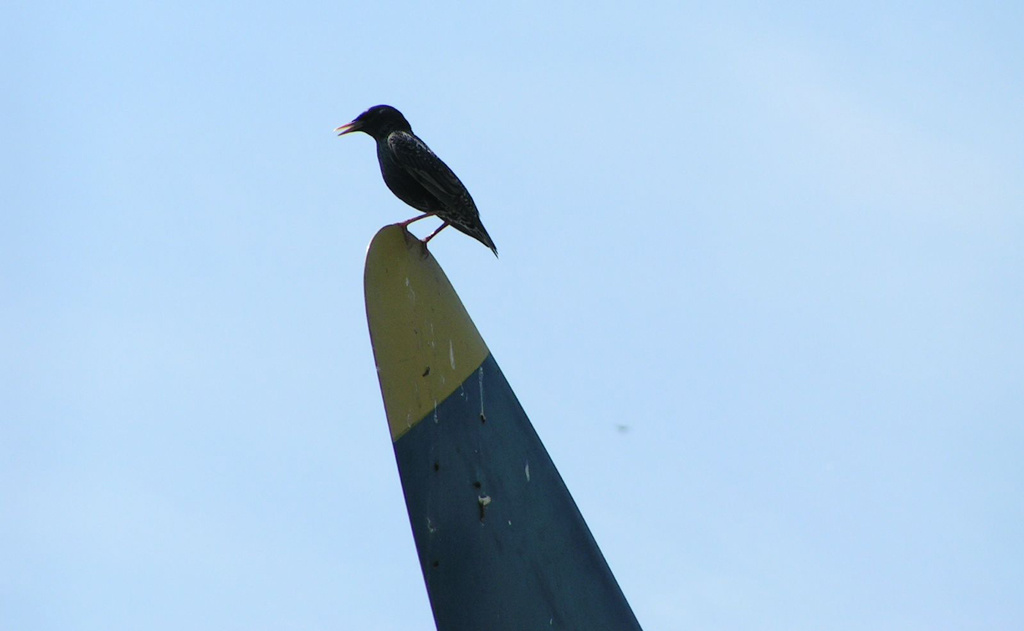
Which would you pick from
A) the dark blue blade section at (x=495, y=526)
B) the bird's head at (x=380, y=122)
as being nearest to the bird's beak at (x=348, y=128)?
the bird's head at (x=380, y=122)

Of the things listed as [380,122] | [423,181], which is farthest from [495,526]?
[380,122]

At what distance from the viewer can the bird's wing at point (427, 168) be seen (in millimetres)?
7422

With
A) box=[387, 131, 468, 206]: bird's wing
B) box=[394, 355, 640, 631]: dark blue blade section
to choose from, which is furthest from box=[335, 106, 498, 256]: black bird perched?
box=[394, 355, 640, 631]: dark blue blade section

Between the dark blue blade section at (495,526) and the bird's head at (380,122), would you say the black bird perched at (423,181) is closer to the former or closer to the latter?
the bird's head at (380,122)

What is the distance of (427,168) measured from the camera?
7520mm

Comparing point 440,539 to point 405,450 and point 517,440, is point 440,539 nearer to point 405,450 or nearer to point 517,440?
point 405,450

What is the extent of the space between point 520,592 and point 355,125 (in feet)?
14.8

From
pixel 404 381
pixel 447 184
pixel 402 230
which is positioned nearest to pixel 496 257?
pixel 447 184

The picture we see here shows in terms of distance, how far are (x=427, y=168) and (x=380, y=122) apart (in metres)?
0.61

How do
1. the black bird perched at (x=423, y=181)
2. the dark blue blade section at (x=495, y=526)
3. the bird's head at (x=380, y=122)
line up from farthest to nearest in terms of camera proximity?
the bird's head at (x=380, y=122) → the black bird perched at (x=423, y=181) → the dark blue blade section at (x=495, y=526)

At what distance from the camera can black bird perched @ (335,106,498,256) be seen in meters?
7.42

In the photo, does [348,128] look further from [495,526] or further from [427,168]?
[495,526]

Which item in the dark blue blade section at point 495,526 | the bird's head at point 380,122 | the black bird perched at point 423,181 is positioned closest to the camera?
the dark blue blade section at point 495,526

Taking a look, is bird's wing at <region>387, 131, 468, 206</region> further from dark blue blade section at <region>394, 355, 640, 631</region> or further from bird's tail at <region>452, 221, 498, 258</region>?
dark blue blade section at <region>394, 355, 640, 631</region>
